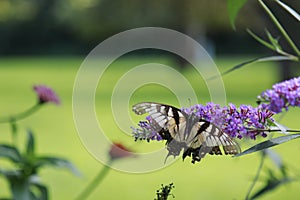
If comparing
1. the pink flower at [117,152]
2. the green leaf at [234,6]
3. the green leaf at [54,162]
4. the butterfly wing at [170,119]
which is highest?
the pink flower at [117,152]

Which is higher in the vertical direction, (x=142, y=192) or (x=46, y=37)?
(x=46, y=37)

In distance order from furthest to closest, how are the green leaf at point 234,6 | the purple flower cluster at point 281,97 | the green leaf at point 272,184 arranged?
the green leaf at point 272,184 < the green leaf at point 234,6 < the purple flower cluster at point 281,97

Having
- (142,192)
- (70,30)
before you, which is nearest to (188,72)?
(70,30)

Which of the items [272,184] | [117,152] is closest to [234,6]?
[272,184]

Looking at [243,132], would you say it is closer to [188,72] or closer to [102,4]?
[188,72]

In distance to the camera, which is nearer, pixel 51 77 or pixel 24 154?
pixel 24 154

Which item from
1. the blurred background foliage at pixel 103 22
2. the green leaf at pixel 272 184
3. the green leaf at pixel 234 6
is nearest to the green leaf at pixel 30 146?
the green leaf at pixel 272 184

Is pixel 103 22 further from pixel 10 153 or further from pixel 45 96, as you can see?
pixel 10 153

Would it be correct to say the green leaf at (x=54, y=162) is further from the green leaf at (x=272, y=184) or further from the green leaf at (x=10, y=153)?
the green leaf at (x=272, y=184)
